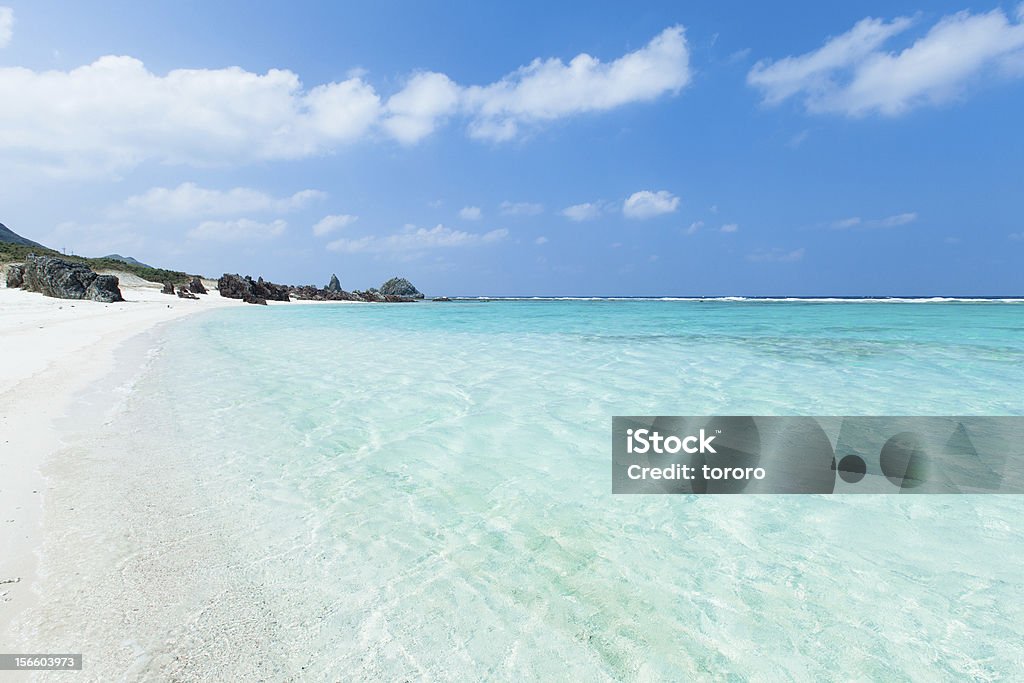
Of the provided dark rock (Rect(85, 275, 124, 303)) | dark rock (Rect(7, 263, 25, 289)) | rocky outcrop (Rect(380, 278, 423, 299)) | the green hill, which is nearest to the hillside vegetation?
the green hill

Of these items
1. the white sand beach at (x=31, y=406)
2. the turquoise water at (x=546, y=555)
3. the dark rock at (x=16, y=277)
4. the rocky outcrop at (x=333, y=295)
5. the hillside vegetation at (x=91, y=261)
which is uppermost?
the hillside vegetation at (x=91, y=261)

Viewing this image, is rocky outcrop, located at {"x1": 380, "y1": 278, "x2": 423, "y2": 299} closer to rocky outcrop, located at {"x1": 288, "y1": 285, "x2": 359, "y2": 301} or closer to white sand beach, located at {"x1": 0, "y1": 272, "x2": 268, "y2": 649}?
rocky outcrop, located at {"x1": 288, "y1": 285, "x2": 359, "y2": 301}

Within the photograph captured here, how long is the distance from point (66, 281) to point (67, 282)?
0.09m

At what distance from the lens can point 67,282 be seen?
31344 mm

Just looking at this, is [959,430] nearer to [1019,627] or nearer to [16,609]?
[1019,627]

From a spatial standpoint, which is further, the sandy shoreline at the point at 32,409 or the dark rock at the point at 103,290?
the dark rock at the point at 103,290

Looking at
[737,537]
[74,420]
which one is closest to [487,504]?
[737,537]

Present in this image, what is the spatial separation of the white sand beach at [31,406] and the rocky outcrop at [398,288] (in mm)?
77475

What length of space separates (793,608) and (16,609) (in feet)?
13.4

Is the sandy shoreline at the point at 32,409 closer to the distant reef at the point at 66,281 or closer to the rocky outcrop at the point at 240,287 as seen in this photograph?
the distant reef at the point at 66,281

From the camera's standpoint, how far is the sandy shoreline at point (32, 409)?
280 centimetres

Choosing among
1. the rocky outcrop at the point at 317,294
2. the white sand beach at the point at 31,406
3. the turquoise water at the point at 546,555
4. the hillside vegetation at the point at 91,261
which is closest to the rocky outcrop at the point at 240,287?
the hillside vegetation at the point at 91,261

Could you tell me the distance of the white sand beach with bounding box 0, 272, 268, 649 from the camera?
2848mm

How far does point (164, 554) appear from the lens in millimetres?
3061
